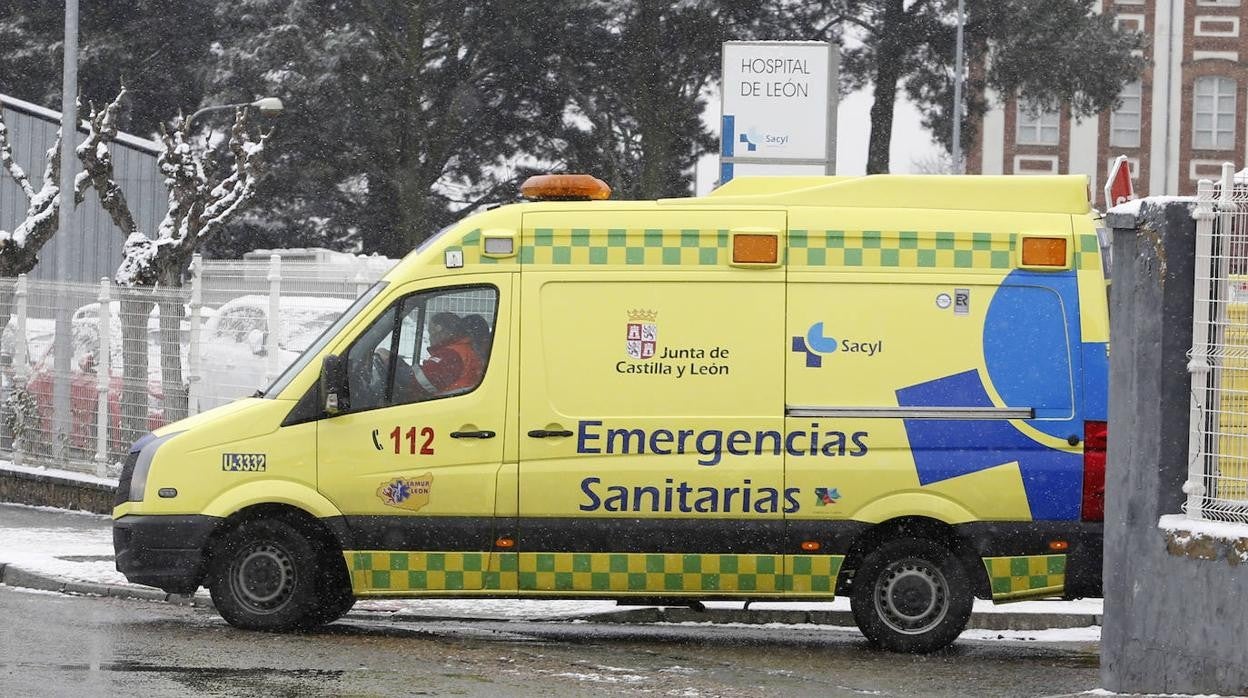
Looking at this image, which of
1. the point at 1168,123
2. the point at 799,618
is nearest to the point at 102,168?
the point at 799,618

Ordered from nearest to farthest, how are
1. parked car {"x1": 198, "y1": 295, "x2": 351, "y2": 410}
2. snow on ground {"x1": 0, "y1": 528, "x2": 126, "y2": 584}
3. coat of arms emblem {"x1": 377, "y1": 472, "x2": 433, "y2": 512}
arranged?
coat of arms emblem {"x1": 377, "y1": 472, "x2": 433, "y2": 512} < snow on ground {"x1": 0, "y1": 528, "x2": 126, "y2": 584} < parked car {"x1": 198, "y1": 295, "x2": 351, "y2": 410}

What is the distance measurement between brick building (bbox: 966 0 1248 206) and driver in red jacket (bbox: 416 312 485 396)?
5148 cm

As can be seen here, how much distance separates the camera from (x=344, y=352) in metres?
10.2

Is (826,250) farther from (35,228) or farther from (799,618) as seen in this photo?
(35,228)

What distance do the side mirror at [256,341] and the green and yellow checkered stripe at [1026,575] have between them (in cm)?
782

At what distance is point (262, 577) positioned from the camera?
1032 centimetres

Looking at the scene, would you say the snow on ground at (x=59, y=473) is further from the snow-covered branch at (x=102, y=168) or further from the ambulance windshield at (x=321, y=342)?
the ambulance windshield at (x=321, y=342)

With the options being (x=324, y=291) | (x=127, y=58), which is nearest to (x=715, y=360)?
(x=324, y=291)

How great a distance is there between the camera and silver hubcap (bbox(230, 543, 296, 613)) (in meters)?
10.3

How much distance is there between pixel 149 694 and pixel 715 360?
10.9 ft

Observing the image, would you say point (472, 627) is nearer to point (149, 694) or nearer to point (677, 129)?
point (149, 694)

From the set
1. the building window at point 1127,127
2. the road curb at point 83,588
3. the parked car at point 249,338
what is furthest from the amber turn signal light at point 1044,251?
the building window at point 1127,127

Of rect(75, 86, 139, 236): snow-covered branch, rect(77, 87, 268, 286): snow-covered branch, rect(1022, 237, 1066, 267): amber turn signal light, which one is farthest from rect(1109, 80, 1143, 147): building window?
rect(1022, 237, 1066, 267): amber turn signal light

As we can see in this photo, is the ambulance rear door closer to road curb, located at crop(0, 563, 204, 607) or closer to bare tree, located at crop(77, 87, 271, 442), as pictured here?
road curb, located at crop(0, 563, 204, 607)
